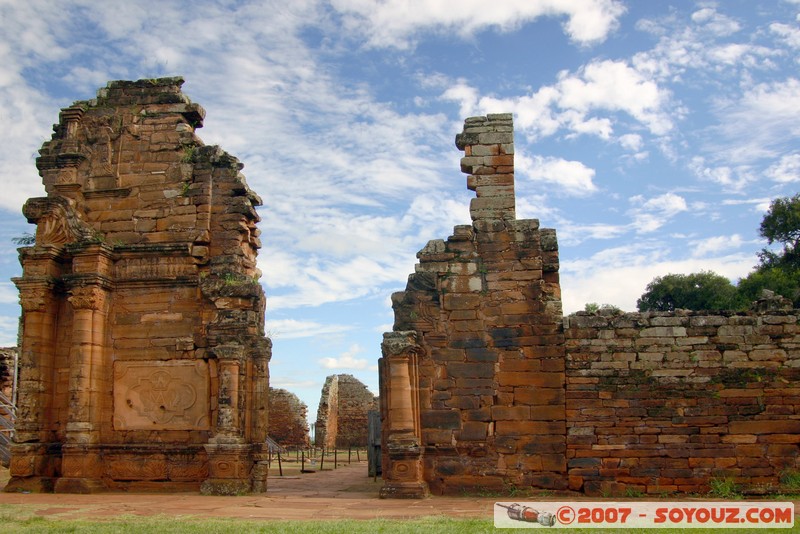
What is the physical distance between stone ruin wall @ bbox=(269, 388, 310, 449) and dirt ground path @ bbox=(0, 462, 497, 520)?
15.7m

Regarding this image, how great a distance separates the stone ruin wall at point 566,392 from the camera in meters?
12.4

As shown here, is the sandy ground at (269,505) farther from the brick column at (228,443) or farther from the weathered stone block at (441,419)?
the weathered stone block at (441,419)

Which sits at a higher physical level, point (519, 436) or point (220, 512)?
point (519, 436)

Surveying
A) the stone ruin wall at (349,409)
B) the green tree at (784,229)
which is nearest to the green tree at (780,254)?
the green tree at (784,229)

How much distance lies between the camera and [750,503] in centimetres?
1111

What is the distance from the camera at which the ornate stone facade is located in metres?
13.7

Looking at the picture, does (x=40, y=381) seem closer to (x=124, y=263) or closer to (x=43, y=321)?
(x=43, y=321)

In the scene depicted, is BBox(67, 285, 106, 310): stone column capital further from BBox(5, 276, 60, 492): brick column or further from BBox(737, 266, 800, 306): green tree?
BBox(737, 266, 800, 306): green tree

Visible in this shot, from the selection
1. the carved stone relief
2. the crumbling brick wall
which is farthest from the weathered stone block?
the carved stone relief

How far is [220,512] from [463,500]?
3.84m

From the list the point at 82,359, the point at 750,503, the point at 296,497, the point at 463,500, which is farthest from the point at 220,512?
the point at 750,503

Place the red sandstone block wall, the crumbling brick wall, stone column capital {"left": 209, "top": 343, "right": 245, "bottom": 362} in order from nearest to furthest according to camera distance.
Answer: the red sandstone block wall, the crumbling brick wall, stone column capital {"left": 209, "top": 343, "right": 245, "bottom": 362}

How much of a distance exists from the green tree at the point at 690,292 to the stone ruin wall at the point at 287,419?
22.3 metres

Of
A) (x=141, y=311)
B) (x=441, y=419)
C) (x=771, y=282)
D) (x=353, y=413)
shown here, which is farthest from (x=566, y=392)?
(x=771, y=282)
